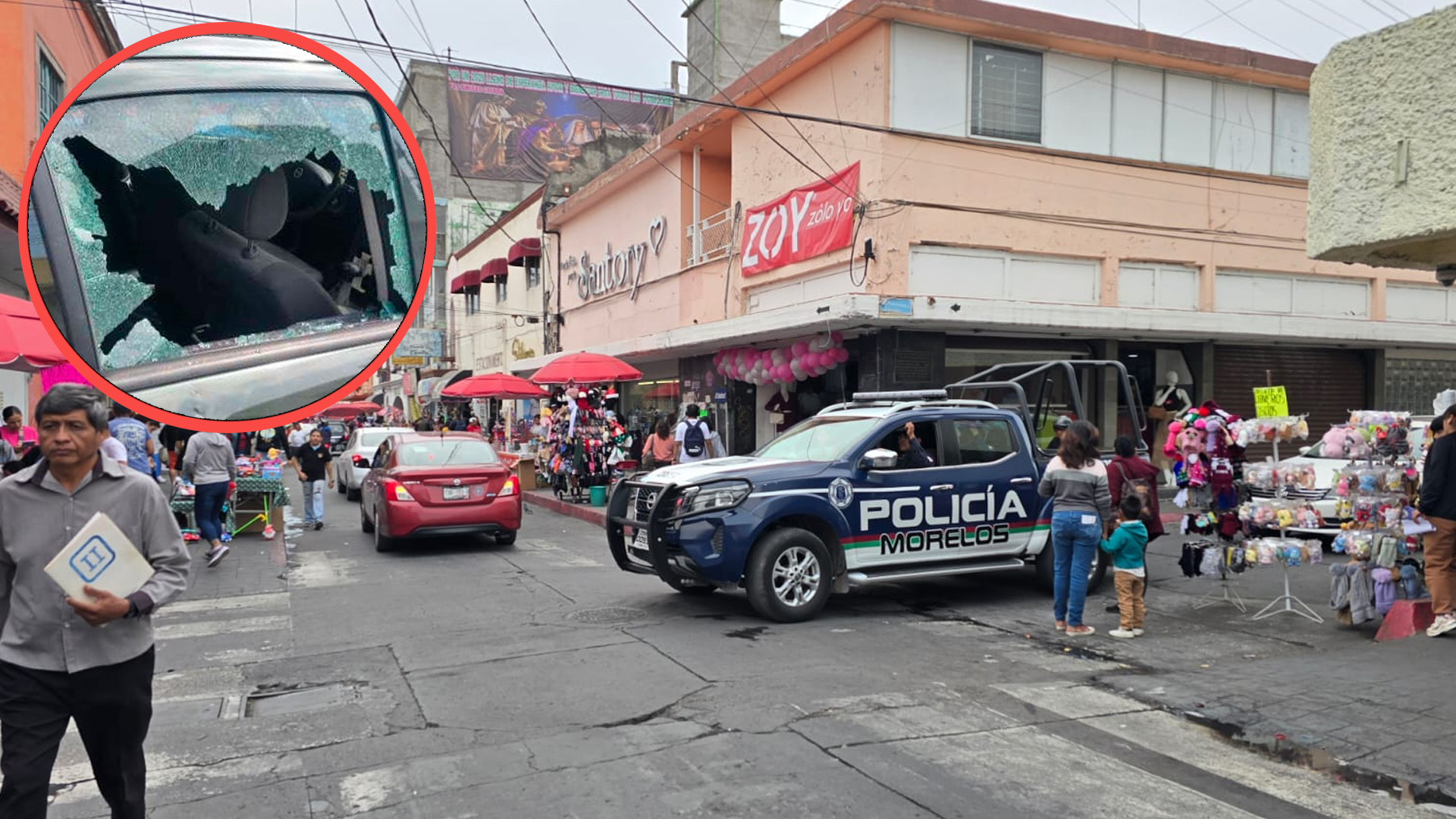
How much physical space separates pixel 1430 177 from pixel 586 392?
15.6 meters

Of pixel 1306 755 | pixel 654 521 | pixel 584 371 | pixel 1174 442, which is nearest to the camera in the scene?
pixel 1306 755

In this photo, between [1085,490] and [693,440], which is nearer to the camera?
[1085,490]

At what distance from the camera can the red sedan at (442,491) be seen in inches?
480

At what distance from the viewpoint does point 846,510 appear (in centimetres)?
857

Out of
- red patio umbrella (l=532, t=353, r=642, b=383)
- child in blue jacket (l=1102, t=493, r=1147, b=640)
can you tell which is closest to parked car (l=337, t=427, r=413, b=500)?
red patio umbrella (l=532, t=353, r=642, b=383)

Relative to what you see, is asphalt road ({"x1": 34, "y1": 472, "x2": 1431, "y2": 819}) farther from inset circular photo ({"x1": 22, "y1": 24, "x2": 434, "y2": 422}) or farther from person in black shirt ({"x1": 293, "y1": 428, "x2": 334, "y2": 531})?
person in black shirt ({"x1": 293, "y1": 428, "x2": 334, "y2": 531})

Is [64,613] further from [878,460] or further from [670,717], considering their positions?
[878,460]

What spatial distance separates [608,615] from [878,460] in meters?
2.68

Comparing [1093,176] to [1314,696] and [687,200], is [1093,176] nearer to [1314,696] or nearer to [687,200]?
[687,200]

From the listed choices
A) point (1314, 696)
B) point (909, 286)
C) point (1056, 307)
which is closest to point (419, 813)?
point (1314, 696)

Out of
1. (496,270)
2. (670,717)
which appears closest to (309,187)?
(670,717)

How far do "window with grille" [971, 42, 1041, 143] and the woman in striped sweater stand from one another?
9814 millimetres

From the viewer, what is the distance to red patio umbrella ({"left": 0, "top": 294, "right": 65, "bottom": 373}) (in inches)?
265

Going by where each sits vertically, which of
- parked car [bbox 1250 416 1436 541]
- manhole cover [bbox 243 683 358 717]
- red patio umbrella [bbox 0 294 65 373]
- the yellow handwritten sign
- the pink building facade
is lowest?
manhole cover [bbox 243 683 358 717]
